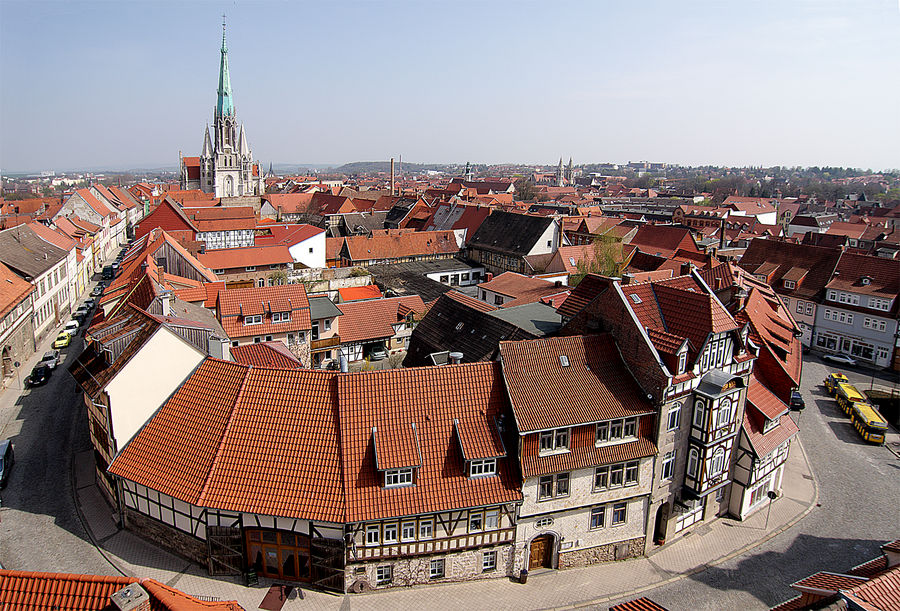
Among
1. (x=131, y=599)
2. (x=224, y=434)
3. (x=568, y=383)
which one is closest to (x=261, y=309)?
(x=224, y=434)

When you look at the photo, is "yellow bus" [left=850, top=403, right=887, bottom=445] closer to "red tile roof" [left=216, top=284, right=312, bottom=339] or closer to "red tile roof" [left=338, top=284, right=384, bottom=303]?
"red tile roof" [left=216, top=284, right=312, bottom=339]

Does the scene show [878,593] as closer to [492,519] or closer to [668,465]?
[668,465]

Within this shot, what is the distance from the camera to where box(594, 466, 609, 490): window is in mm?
24062

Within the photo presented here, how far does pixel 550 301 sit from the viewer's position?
41562 mm

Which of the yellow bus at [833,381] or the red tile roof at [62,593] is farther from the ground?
the red tile roof at [62,593]

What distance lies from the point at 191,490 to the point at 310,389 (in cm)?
541

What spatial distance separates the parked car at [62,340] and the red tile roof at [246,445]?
31.1m

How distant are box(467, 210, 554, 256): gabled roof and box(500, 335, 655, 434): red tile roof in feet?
135

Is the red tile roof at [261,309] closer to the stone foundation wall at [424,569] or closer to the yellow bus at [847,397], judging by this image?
the stone foundation wall at [424,569]

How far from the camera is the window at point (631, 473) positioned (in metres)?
24.6

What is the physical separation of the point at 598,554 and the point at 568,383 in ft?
23.4

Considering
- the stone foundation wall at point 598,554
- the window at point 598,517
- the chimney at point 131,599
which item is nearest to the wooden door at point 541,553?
the stone foundation wall at point 598,554

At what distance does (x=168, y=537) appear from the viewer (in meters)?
23.6

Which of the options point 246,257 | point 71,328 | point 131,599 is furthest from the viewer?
point 246,257
